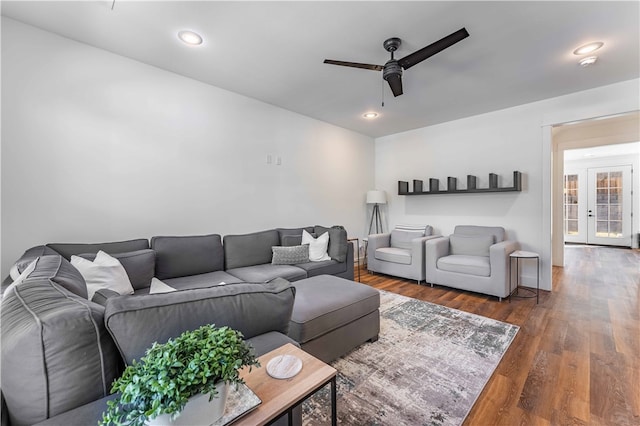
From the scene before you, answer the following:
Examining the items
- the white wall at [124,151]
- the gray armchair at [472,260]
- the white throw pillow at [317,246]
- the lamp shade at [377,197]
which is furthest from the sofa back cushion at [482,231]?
the white wall at [124,151]

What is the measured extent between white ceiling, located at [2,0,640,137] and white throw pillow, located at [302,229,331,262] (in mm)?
1863

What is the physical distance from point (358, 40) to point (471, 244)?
10.0 ft

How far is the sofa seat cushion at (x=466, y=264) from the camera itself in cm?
327

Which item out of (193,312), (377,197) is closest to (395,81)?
(193,312)

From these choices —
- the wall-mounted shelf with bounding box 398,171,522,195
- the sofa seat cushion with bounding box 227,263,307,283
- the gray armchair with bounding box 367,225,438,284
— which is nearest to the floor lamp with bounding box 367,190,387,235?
the wall-mounted shelf with bounding box 398,171,522,195

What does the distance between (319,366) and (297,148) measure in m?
3.55

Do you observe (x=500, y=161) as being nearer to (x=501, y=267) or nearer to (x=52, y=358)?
(x=501, y=267)

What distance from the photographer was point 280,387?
0.81m

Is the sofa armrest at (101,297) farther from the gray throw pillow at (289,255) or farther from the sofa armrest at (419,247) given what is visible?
the sofa armrest at (419,247)

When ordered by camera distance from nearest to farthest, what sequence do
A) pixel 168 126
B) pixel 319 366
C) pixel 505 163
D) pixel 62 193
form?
1. pixel 319 366
2. pixel 62 193
3. pixel 168 126
4. pixel 505 163

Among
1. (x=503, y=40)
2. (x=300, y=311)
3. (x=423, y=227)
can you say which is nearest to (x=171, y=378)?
(x=300, y=311)

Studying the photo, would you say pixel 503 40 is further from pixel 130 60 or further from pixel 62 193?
pixel 62 193

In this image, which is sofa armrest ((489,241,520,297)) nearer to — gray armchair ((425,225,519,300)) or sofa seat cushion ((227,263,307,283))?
gray armchair ((425,225,519,300))

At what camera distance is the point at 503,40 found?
226 centimetres
